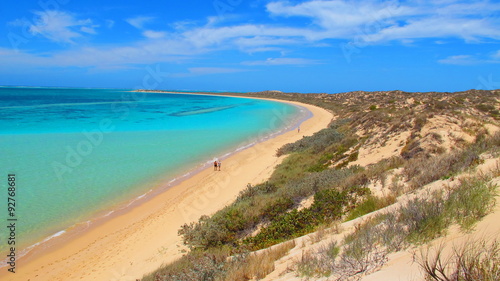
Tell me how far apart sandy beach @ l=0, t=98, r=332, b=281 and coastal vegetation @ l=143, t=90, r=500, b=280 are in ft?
3.37

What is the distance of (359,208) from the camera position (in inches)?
250

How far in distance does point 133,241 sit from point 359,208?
21.0 ft

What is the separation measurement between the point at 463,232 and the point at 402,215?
87cm

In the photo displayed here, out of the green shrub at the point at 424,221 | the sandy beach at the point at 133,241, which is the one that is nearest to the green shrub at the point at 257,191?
the sandy beach at the point at 133,241

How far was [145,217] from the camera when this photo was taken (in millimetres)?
10078

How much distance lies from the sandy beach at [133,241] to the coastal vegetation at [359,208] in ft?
3.37

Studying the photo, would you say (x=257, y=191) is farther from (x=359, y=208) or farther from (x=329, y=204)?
(x=359, y=208)

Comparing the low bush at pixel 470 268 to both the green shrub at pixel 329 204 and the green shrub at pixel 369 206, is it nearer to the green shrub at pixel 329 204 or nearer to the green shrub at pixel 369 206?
the green shrub at pixel 369 206

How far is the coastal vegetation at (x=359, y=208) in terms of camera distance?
12.1ft

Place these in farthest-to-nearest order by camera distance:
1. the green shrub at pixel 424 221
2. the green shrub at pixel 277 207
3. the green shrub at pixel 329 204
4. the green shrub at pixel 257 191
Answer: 1. the green shrub at pixel 257 191
2. the green shrub at pixel 277 207
3. the green shrub at pixel 329 204
4. the green shrub at pixel 424 221

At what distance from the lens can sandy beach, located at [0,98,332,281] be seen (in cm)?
703

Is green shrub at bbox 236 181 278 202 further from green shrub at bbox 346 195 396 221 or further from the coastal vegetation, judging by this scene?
green shrub at bbox 346 195 396 221

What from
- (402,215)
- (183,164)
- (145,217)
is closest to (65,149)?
(183,164)

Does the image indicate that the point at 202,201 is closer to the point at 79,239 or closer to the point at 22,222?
the point at 79,239
